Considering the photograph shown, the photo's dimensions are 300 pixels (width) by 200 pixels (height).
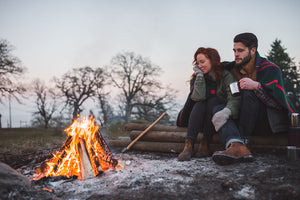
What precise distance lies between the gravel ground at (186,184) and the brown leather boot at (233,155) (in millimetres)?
71

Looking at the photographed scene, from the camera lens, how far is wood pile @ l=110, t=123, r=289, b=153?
327 centimetres

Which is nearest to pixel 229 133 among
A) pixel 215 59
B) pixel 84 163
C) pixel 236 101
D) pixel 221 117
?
pixel 221 117

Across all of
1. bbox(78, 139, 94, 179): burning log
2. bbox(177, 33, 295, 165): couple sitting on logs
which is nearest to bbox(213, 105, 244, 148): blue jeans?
bbox(177, 33, 295, 165): couple sitting on logs

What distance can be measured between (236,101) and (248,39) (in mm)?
944

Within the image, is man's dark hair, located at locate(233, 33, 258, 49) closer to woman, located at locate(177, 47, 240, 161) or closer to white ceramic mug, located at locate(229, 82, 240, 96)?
woman, located at locate(177, 47, 240, 161)

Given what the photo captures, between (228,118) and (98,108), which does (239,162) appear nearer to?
(228,118)

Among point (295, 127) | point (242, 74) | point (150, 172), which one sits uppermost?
point (242, 74)

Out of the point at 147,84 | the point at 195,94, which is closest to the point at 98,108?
the point at 147,84

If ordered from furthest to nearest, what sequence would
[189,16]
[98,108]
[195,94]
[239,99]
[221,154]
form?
1. [98,108]
2. [189,16]
3. [195,94]
4. [239,99]
5. [221,154]

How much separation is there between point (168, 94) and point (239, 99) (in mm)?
24456

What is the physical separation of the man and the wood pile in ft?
1.15

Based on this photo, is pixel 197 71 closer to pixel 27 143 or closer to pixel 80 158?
pixel 80 158

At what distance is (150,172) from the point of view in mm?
2562

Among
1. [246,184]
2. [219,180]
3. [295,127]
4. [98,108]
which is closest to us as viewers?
[246,184]
